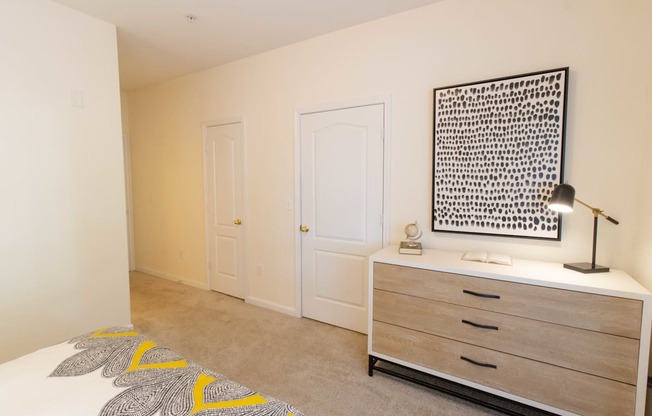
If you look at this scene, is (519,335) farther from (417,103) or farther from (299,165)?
(299,165)

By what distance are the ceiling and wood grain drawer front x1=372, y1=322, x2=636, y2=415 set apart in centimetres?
237

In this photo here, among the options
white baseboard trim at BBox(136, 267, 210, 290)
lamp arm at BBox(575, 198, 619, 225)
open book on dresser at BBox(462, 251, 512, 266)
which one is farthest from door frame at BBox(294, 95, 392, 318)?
white baseboard trim at BBox(136, 267, 210, 290)

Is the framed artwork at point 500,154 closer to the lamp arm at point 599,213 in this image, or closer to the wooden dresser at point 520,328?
the lamp arm at point 599,213

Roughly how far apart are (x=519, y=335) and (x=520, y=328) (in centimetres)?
4

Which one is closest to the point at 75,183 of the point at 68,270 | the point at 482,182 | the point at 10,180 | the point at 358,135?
the point at 10,180

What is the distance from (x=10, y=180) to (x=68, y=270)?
759mm

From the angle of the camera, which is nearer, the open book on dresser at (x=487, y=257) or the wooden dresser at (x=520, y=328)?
the wooden dresser at (x=520, y=328)

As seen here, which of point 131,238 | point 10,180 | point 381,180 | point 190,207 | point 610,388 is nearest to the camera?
point 610,388

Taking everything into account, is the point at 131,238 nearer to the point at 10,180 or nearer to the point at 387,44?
the point at 10,180

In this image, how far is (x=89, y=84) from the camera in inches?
101

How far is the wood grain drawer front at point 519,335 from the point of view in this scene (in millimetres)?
1532

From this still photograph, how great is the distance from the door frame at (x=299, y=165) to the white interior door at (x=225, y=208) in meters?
0.79

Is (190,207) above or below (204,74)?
below

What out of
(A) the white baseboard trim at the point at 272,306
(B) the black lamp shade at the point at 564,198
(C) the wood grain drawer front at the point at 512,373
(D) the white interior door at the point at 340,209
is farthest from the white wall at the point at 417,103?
(C) the wood grain drawer front at the point at 512,373
